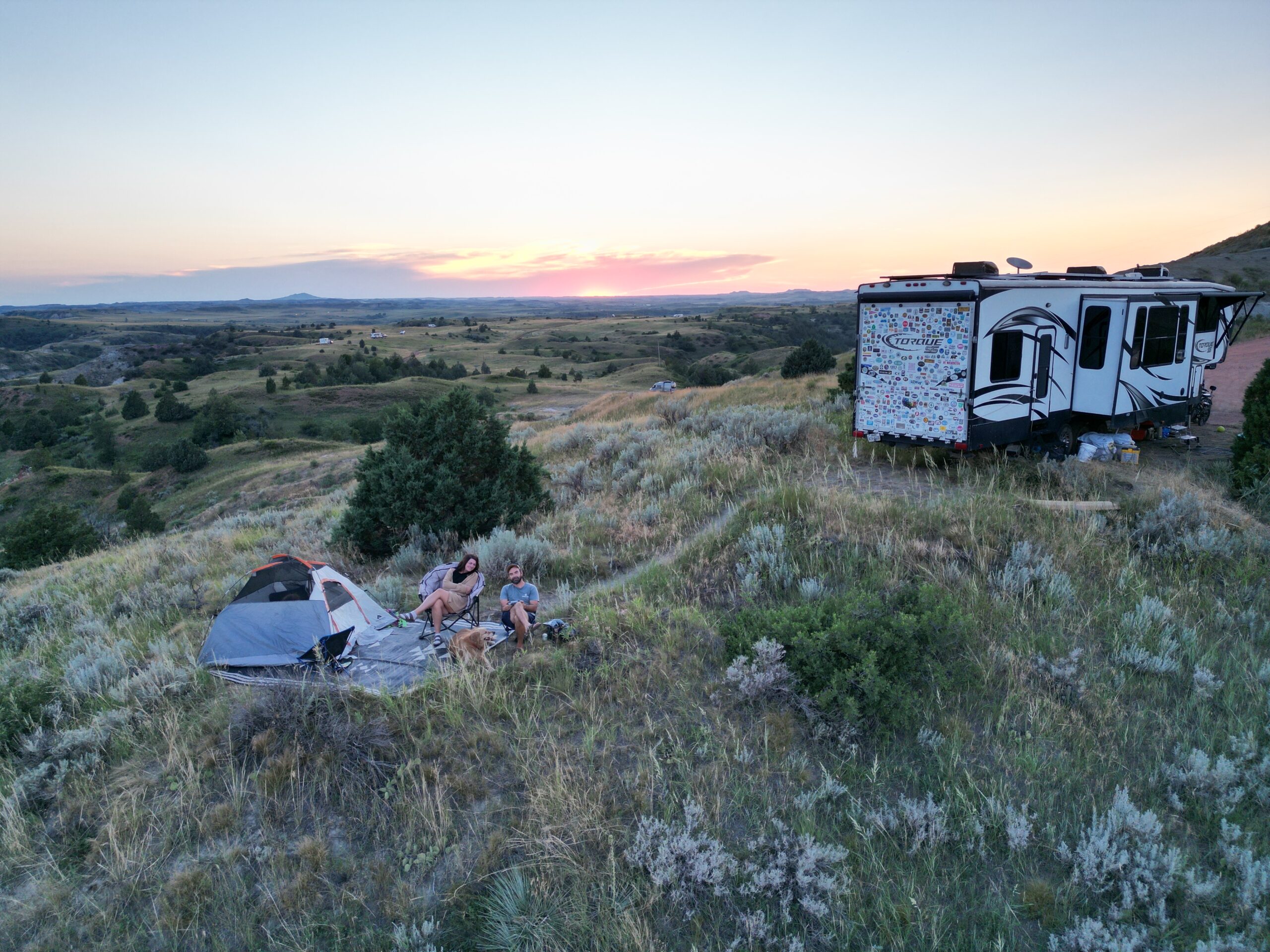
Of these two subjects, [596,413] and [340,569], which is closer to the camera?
[340,569]

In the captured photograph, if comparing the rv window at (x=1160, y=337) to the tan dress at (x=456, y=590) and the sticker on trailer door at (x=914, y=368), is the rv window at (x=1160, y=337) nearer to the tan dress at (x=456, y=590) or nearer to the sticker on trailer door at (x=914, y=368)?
the sticker on trailer door at (x=914, y=368)

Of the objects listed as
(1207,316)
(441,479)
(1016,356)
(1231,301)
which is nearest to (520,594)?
(441,479)

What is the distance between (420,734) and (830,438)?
8.99 meters

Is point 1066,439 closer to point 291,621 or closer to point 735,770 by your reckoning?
point 735,770

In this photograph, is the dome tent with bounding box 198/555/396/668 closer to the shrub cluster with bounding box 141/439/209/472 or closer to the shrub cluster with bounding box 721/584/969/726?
the shrub cluster with bounding box 721/584/969/726

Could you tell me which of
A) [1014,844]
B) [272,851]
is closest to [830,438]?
[1014,844]

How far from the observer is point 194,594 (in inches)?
310

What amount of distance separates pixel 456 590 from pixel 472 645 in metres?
1.22

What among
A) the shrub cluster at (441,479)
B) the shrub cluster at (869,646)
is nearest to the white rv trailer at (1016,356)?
the shrub cluster at (441,479)

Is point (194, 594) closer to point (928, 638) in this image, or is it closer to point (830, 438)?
point (928, 638)

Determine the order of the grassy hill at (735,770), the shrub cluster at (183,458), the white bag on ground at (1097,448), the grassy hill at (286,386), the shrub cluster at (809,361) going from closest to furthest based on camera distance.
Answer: the grassy hill at (735,770)
the white bag on ground at (1097,448)
the shrub cluster at (809,361)
the grassy hill at (286,386)
the shrub cluster at (183,458)

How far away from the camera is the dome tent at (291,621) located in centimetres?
556

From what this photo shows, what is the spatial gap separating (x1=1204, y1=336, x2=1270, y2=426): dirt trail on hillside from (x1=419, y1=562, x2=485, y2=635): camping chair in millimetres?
14433

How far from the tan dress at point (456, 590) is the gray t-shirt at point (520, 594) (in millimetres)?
590
